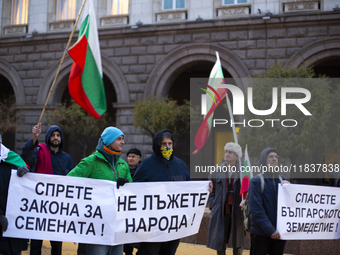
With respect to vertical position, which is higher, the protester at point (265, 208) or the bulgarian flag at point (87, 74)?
the bulgarian flag at point (87, 74)

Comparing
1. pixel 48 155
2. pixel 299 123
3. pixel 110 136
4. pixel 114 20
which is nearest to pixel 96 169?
pixel 110 136

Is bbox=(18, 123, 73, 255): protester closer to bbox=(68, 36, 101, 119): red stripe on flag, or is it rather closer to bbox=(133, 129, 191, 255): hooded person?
bbox=(133, 129, 191, 255): hooded person

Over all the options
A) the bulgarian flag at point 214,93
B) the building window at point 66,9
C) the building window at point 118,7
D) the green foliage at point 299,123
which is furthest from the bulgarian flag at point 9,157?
the building window at point 66,9

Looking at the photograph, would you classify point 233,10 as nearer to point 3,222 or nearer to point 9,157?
point 9,157

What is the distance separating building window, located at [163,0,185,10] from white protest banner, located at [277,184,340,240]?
11729 mm

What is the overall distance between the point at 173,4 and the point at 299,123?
8046mm

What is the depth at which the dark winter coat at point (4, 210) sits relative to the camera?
14.2 feet

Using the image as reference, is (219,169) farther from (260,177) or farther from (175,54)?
(175,54)

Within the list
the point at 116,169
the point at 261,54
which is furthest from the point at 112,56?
the point at 116,169

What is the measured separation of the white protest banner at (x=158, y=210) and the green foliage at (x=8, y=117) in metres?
13.0

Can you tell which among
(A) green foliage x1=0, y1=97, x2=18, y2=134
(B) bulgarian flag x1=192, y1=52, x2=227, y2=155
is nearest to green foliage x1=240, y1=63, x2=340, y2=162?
(B) bulgarian flag x1=192, y1=52, x2=227, y2=155

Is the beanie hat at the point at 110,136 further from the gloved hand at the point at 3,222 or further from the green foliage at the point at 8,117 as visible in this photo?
the green foliage at the point at 8,117

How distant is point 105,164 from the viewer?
4.64 meters

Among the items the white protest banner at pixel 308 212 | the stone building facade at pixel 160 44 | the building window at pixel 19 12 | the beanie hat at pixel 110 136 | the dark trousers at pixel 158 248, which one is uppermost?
the building window at pixel 19 12
